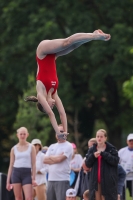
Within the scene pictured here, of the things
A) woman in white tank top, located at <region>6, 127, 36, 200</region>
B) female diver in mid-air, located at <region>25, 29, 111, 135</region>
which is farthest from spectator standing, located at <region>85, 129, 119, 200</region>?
female diver in mid-air, located at <region>25, 29, 111, 135</region>

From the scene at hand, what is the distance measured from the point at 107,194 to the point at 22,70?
19896mm

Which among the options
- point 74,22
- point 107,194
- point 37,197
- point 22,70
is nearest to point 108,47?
point 74,22

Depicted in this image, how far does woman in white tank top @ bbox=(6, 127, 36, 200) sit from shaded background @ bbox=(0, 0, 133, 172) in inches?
508

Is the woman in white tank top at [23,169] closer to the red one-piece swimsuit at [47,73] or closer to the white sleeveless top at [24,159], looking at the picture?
the white sleeveless top at [24,159]

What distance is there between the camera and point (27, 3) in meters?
31.6

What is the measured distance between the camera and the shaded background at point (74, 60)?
1171 inches

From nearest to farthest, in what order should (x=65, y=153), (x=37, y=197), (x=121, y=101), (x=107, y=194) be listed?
(x=107, y=194) → (x=65, y=153) → (x=37, y=197) → (x=121, y=101)

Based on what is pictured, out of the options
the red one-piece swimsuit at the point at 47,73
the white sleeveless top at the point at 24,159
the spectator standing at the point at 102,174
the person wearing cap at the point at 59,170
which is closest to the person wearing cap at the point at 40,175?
the white sleeveless top at the point at 24,159

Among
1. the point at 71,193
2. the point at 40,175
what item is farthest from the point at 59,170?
the point at 40,175

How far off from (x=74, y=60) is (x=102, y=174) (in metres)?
20.8

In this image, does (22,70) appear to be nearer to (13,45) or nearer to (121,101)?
(13,45)

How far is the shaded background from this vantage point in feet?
97.6

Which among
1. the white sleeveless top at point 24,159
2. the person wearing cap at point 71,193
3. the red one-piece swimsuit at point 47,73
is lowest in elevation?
the person wearing cap at point 71,193

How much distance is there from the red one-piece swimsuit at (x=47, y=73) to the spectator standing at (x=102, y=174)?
2.42 m
